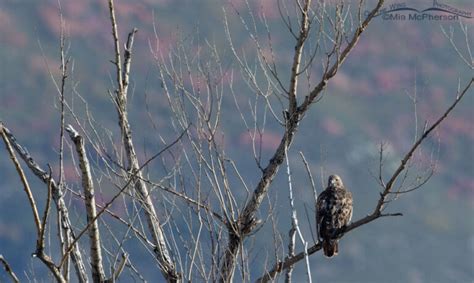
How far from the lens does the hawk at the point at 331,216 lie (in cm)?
611

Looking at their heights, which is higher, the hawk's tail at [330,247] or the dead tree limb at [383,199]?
the hawk's tail at [330,247]

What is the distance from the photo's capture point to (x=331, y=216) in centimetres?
616

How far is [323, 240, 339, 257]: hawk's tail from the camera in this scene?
20.0 feet

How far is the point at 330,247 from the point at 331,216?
0.23 m

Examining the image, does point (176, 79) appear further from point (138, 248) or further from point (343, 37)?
point (138, 248)

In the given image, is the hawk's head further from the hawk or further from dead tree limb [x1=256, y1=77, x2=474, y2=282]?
dead tree limb [x1=256, y1=77, x2=474, y2=282]

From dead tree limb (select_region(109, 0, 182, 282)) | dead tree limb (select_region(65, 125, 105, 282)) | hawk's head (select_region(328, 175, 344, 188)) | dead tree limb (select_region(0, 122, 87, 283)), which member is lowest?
dead tree limb (select_region(65, 125, 105, 282))

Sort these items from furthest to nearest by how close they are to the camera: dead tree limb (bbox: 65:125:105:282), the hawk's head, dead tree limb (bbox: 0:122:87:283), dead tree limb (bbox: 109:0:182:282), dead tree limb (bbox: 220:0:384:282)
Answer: the hawk's head → dead tree limb (bbox: 109:0:182:282) → dead tree limb (bbox: 220:0:384:282) → dead tree limb (bbox: 0:122:87:283) → dead tree limb (bbox: 65:125:105:282)

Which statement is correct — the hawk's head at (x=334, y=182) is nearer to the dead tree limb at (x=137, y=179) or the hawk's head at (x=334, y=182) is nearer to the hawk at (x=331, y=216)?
the hawk at (x=331, y=216)


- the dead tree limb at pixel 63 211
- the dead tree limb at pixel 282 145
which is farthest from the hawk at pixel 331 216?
the dead tree limb at pixel 63 211

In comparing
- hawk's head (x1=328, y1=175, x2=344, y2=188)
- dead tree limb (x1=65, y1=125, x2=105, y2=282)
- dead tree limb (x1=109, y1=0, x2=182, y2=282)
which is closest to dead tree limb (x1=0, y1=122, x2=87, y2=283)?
dead tree limb (x1=65, y1=125, x2=105, y2=282)

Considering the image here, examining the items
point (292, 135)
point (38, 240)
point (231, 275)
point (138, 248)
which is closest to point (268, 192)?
point (292, 135)

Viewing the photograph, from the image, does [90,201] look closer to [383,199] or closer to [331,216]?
[383,199]

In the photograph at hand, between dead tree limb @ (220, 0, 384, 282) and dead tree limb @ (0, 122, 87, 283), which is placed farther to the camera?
dead tree limb @ (220, 0, 384, 282)
